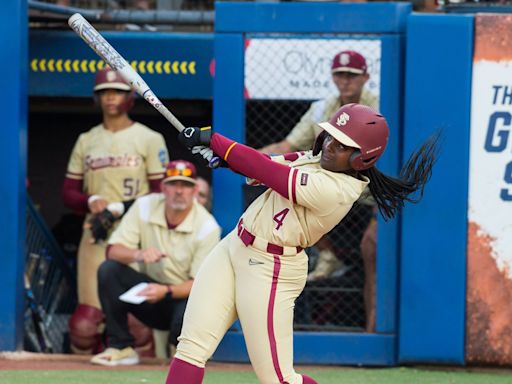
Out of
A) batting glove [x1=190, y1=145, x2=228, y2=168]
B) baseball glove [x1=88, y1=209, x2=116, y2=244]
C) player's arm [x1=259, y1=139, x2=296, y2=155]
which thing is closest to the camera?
batting glove [x1=190, y1=145, x2=228, y2=168]

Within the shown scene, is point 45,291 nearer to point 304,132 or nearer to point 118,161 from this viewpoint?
point 118,161

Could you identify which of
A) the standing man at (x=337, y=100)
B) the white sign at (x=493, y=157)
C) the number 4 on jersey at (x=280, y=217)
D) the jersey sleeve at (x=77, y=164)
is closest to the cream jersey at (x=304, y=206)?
the number 4 on jersey at (x=280, y=217)

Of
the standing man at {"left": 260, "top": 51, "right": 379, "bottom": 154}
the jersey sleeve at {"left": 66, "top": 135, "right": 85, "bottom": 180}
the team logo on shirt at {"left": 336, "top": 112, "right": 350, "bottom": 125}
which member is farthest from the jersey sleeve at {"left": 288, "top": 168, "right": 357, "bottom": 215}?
the jersey sleeve at {"left": 66, "top": 135, "right": 85, "bottom": 180}

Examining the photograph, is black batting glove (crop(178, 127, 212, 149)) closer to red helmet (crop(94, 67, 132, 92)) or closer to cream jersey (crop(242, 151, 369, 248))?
cream jersey (crop(242, 151, 369, 248))

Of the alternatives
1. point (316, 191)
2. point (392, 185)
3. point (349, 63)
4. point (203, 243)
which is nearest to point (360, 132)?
point (316, 191)

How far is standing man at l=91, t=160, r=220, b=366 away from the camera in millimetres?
6574

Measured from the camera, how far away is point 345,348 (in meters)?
6.67

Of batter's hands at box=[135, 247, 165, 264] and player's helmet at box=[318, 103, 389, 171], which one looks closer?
player's helmet at box=[318, 103, 389, 171]

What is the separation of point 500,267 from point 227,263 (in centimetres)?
241

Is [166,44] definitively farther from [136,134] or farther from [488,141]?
[488,141]

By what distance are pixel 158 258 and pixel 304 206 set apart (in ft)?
7.26

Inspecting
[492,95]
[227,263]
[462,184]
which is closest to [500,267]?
[462,184]

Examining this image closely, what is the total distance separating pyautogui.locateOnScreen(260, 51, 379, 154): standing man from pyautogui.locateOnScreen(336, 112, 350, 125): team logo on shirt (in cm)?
194

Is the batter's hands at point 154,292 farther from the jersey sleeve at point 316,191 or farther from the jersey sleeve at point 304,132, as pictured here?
the jersey sleeve at point 316,191
